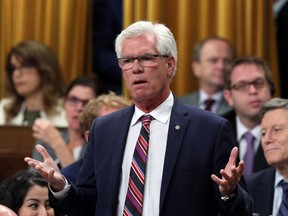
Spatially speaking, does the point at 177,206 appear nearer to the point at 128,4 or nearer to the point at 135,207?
the point at 135,207

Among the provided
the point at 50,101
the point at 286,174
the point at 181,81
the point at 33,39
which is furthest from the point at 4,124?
the point at 286,174

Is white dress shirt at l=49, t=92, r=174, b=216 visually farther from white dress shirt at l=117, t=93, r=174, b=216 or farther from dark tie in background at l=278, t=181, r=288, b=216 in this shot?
dark tie in background at l=278, t=181, r=288, b=216

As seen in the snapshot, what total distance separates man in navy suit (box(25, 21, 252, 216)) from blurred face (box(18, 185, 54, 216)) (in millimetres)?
400

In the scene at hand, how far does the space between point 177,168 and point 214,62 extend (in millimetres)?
2536

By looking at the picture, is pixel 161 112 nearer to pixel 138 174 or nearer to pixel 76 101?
pixel 138 174

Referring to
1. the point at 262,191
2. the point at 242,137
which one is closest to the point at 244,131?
the point at 242,137

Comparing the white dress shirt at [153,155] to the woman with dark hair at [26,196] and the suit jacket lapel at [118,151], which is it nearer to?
the suit jacket lapel at [118,151]

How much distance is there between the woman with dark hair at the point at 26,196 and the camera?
3.71 m

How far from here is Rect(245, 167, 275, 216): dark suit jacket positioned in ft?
13.7

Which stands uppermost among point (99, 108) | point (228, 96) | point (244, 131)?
point (228, 96)

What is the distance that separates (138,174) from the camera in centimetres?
323

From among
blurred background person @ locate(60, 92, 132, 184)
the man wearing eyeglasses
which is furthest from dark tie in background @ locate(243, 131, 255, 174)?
blurred background person @ locate(60, 92, 132, 184)

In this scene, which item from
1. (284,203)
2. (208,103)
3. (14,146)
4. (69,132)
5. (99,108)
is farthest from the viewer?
(208,103)

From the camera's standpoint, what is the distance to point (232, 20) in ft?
19.4
